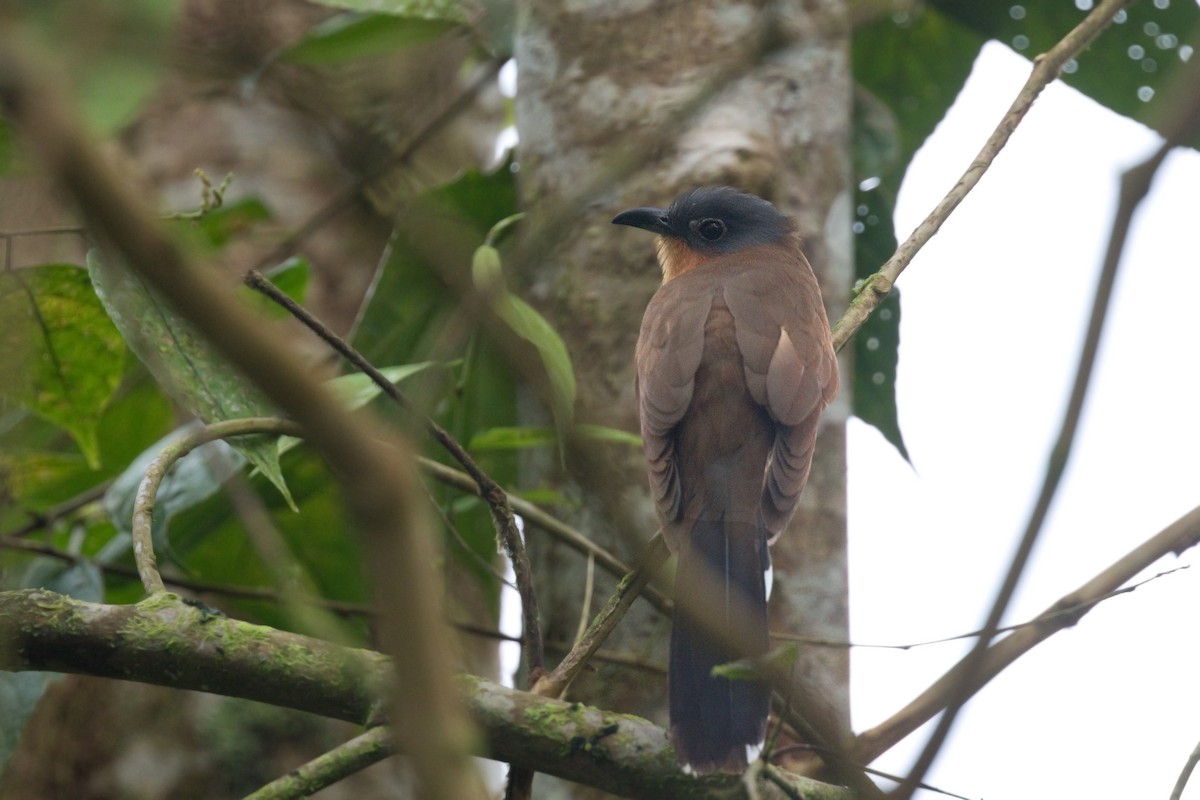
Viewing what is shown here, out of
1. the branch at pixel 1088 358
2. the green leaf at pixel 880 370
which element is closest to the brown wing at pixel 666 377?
the green leaf at pixel 880 370

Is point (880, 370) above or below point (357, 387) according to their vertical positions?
above

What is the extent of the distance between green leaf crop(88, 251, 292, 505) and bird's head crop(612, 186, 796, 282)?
131 centimetres

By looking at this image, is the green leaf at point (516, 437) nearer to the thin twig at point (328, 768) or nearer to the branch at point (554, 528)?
the branch at point (554, 528)

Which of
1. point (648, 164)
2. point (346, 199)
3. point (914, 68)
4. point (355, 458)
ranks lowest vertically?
point (355, 458)

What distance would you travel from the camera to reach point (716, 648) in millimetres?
2371

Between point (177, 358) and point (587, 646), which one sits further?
point (177, 358)

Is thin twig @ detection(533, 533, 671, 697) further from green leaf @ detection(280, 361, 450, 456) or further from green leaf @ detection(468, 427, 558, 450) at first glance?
green leaf @ detection(468, 427, 558, 450)

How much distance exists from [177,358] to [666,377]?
45.4 inches

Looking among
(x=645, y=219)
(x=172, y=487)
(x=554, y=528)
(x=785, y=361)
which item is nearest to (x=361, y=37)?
(x=645, y=219)

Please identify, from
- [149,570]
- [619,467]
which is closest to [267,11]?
[619,467]

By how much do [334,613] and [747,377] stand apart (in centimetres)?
120

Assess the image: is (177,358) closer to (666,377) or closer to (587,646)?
(587,646)

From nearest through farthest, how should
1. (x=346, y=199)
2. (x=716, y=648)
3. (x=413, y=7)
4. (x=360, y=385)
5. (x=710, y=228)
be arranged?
(x=716, y=648) → (x=360, y=385) → (x=413, y=7) → (x=710, y=228) → (x=346, y=199)

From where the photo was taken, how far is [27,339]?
2430 millimetres
